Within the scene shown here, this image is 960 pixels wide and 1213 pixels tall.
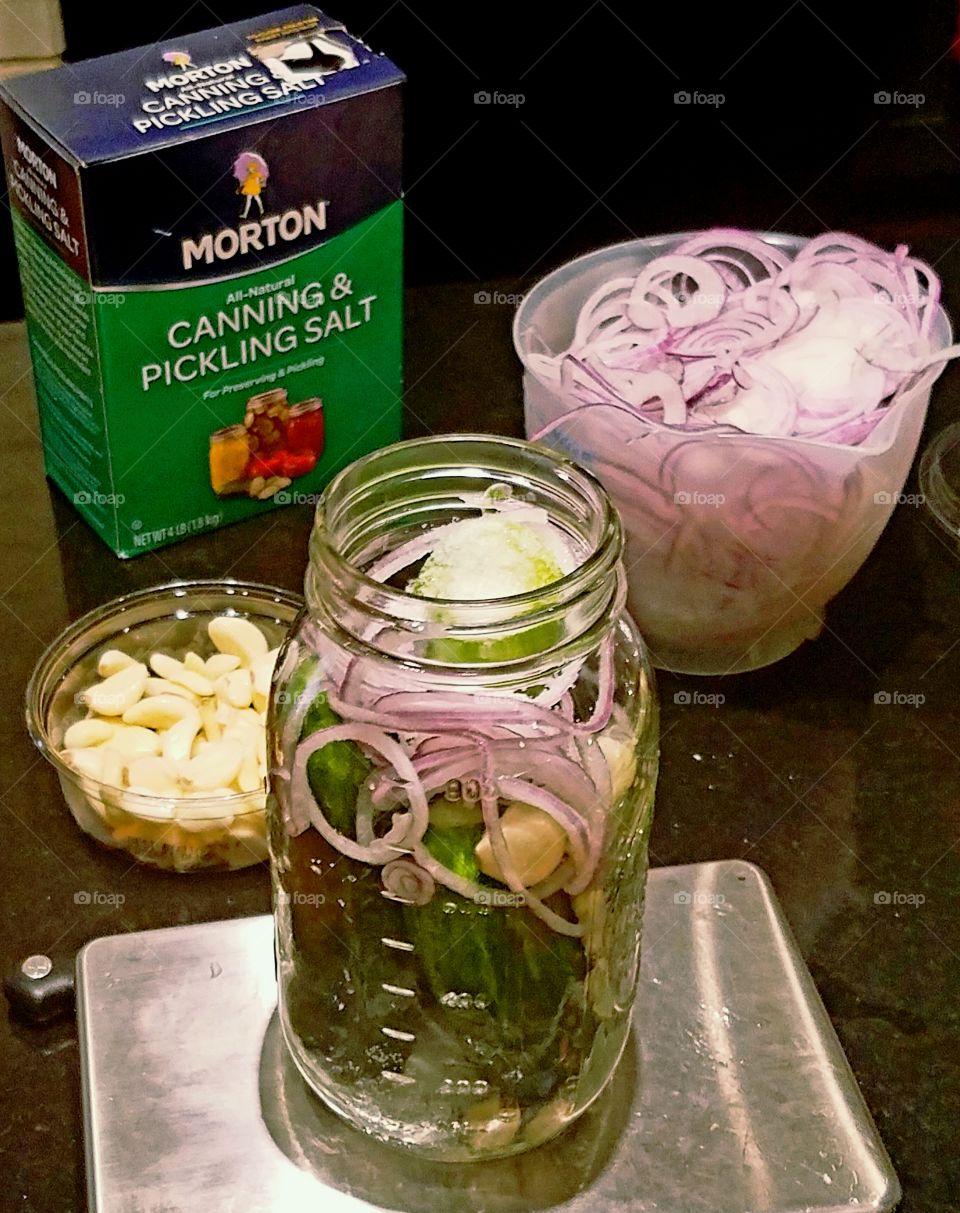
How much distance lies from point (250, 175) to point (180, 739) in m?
0.31

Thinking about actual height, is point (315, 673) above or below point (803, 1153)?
above

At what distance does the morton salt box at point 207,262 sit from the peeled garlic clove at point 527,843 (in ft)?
1.46

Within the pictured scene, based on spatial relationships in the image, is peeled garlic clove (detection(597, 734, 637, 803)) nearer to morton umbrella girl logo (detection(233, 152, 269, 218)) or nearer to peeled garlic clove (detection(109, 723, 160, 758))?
peeled garlic clove (detection(109, 723, 160, 758))

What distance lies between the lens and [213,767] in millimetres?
731

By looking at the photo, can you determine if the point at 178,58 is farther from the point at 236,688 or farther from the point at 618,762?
the point at 618,762

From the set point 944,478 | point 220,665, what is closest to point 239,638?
point 220,665

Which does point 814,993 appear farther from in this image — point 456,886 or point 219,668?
point 219,668

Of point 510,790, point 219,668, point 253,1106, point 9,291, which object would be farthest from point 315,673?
point 9,291

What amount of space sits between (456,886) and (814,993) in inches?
8.5

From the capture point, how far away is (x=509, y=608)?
446 millimetres

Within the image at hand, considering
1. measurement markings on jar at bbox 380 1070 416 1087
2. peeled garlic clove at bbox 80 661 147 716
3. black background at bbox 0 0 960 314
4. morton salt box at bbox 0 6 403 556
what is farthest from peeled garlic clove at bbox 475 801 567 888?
black background at bbox 0 0 960 314

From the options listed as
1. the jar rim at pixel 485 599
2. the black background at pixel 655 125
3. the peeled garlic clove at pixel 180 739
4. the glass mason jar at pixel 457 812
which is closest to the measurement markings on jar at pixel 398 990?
the glass mason jar at pixel 457 812

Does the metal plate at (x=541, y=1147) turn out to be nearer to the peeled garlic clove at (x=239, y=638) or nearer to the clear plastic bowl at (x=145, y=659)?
the clear plastic bowl at (x=145, y=659)

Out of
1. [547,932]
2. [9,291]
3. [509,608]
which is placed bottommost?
[9,291]
